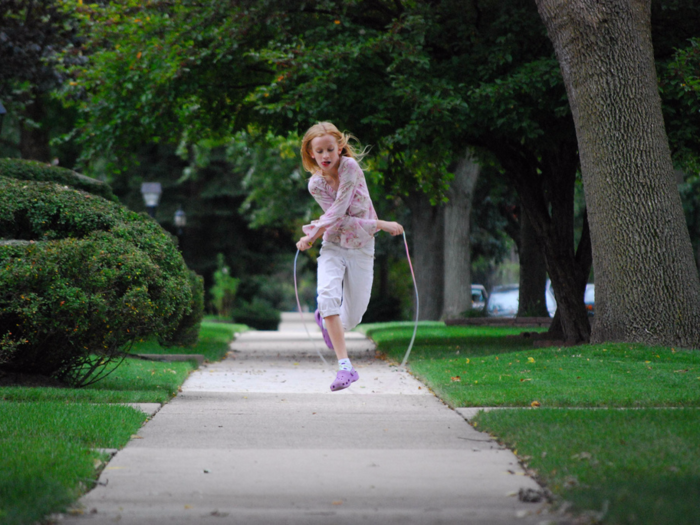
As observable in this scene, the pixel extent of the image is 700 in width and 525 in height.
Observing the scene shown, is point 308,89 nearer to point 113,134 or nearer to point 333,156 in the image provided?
point 113,134

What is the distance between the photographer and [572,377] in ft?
29.1

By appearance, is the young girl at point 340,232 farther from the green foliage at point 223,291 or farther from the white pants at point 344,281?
the green foliage at point 223,291

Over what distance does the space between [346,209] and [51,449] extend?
298 cm

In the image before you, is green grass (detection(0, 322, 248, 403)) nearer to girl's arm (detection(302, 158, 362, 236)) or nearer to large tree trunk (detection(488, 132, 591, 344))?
girl's arm (detection(302, 158, 362, 236))

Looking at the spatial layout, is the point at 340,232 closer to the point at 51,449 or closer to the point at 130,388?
the point at 51,449

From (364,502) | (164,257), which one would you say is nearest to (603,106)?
(164,257)

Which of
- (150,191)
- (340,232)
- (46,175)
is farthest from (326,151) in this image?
(150,191)

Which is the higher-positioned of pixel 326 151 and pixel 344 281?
pixel 326 151

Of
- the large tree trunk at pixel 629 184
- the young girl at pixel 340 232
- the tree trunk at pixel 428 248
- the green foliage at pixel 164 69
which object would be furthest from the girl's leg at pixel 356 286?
the tree trunk at pixel 428 248

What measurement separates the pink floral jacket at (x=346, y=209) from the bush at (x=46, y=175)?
16.1ft

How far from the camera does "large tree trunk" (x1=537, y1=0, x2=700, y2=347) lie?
10547 mm

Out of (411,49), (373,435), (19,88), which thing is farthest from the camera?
(19,88)

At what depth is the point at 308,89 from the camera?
13.7m

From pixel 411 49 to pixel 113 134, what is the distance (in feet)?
20.7
